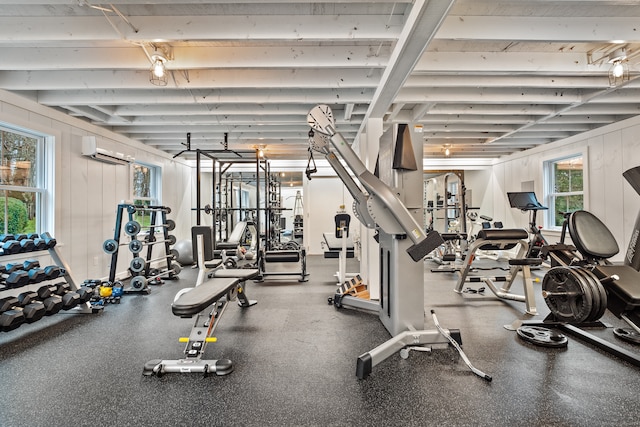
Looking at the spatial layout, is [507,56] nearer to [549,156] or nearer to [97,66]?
[97,66]

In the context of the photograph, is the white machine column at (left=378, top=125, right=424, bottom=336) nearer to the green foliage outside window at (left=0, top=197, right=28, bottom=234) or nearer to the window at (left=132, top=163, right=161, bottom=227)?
the green foliage outside window at (left=0, top=197, right=28, bottom=234)

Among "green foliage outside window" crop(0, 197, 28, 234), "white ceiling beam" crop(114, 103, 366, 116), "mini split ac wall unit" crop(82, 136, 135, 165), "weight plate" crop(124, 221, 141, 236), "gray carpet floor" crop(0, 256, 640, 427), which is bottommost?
"gray carpet floor" crop(0, 256, 640, 427)

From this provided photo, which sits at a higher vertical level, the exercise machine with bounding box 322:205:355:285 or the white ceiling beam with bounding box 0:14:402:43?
the white ceiling beam with bounding box 0:14:402:43

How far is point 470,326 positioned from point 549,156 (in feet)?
16.1

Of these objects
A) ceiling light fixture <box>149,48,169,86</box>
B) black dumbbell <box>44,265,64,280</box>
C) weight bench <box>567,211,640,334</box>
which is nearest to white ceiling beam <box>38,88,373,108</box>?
ceiling light fixture <box>149,48,169,86</box>

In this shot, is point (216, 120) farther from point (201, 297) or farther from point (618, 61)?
point (618, 61)

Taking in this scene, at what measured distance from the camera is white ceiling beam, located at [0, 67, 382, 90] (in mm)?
3141

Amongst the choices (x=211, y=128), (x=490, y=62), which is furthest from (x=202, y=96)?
(x=490, y=62)

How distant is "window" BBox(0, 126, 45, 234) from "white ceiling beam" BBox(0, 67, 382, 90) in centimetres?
68

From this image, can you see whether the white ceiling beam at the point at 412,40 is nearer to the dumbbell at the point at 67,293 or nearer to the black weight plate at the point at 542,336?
the black weight plate at the point at 542,336

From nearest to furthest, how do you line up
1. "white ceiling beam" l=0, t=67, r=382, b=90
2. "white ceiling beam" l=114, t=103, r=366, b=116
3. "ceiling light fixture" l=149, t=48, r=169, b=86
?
"ceiling light fixture" l=149, t=48, r=169, b=86 < "white ceiling beam" l=0, t=67, r=382, b=90 < "white ceiling beam" l=114, t=103, r=366, b=116

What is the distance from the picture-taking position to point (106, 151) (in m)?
4.44

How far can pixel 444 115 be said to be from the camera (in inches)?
178

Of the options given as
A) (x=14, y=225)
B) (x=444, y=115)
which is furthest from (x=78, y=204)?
(x=444, y=115)
